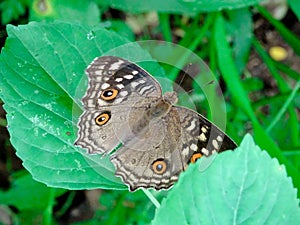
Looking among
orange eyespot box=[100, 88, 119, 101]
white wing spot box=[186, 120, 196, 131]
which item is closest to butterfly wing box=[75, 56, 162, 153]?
orange eyespot box=[100, 88, 119, 101]

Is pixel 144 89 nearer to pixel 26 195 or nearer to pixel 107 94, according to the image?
pixel 107 94

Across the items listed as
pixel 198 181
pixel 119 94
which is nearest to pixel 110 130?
pixel 119 94

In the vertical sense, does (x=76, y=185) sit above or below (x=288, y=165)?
above

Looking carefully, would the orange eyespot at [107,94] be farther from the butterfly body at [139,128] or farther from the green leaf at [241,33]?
the green leaf at [241,33]

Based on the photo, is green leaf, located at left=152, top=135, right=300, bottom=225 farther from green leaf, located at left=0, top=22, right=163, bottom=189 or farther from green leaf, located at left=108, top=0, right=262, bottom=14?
green leaf, located at left=108, top=0, right=262, bottom=14

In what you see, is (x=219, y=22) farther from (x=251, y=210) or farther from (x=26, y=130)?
(x=251, y=210)

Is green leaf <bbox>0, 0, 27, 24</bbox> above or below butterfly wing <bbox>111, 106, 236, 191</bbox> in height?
above
